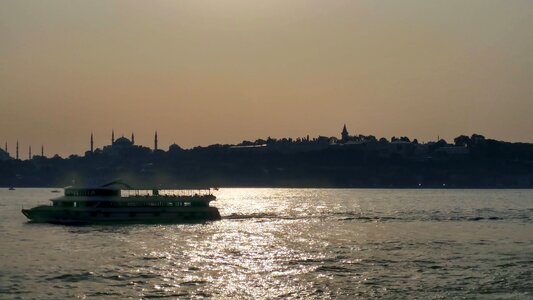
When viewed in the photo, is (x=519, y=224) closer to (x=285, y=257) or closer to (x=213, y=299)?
(x=285, y=257)

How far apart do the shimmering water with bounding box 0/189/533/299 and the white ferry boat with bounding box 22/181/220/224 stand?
369cm

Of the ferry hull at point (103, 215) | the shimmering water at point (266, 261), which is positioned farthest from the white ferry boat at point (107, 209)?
the shimmering water at point (266, 261)

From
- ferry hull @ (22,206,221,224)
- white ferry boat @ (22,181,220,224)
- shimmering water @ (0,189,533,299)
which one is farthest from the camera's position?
white ferry boat @ (22,181,220,224)

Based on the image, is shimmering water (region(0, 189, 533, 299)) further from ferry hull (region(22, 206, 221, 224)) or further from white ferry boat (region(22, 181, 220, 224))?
white ferry boat (region(22, 181, 220, 224))

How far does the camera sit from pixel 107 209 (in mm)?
100875

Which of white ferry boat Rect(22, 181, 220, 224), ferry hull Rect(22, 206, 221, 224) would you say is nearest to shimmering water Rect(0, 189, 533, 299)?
ferry hull Rect(22, 206, 221, 224)

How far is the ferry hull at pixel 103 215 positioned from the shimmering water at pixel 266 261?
315 centimetres

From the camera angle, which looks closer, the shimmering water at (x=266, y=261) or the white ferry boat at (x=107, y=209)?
the shimmering water at (x=266, y=261)

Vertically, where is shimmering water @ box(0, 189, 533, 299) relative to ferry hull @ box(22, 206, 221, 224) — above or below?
below

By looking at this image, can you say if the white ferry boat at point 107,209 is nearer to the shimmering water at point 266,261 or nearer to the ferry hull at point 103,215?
the ferry hull at point 103,215

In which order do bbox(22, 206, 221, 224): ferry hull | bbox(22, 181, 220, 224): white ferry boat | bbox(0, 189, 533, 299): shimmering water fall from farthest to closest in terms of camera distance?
bbox(22, 181, 220, 224): white ferry boat → bbox(22, 206, 221, 224): ferry hull → bbox(0, 189, 533, 299): shimmering water

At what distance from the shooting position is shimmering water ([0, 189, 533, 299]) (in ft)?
150

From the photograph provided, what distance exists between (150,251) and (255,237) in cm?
1663

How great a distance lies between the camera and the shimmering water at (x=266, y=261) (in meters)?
45.6
